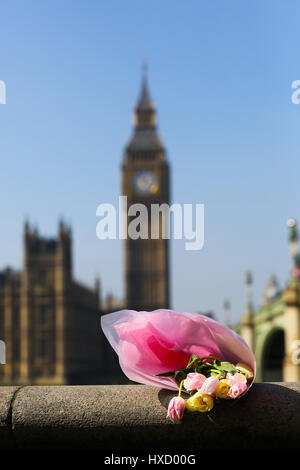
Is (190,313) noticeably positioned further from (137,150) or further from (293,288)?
(137,150)

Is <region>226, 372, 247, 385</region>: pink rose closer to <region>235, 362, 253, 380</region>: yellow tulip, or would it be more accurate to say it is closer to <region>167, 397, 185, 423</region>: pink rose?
<region>235, 362, 253, 380</region>: yellow tulip

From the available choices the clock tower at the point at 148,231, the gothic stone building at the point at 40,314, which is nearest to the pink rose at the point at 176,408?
the gothic stone building at the point at 40,314

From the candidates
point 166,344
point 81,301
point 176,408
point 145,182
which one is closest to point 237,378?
point 176,408

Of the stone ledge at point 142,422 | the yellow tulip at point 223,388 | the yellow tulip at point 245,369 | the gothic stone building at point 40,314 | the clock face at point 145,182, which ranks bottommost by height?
the gothic stone building at point 40,314

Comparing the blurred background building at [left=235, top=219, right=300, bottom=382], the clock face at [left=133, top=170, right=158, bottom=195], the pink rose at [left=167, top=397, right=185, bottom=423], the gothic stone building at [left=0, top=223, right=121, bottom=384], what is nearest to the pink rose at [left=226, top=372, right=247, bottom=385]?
the pink rose at [left=167, top=397, right=185, bottom=423]

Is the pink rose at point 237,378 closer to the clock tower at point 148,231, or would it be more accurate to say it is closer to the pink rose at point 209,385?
the pink rose at point 209,385

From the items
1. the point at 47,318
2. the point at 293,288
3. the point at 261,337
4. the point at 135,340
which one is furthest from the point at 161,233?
the point at 135,340
